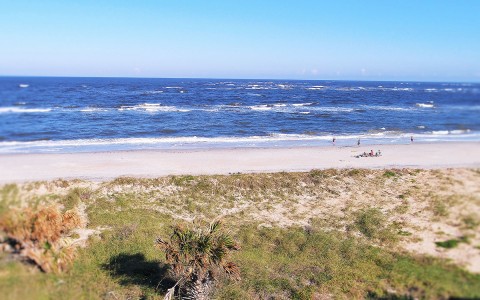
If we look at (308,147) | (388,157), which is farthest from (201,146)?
(388,157)

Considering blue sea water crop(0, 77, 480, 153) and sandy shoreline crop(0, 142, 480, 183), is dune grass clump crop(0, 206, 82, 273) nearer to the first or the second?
blue sea water crop(0, 77, 480, 153)

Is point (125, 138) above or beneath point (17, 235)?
beneath

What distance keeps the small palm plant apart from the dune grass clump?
12.3 ft

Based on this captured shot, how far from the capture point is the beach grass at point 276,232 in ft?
23.5

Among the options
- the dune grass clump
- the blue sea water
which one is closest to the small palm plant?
the dune grass clump

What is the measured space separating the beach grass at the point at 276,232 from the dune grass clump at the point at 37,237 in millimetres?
200

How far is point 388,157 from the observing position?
29484mm

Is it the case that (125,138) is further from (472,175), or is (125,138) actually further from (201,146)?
(472,175)

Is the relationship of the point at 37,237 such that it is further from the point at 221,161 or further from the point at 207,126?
the point at 207,126

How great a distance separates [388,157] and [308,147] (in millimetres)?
A: 9826

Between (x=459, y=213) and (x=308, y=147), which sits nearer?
(x=459, y=213)

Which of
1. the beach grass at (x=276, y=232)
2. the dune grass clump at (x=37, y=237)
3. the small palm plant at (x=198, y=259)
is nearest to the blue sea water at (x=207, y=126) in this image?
the beach grass at (x=276, y=232)

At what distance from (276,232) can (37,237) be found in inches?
436

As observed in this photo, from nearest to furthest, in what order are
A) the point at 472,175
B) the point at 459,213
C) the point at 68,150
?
the point at 459,213
the point at 472,175
the point at 68,150
